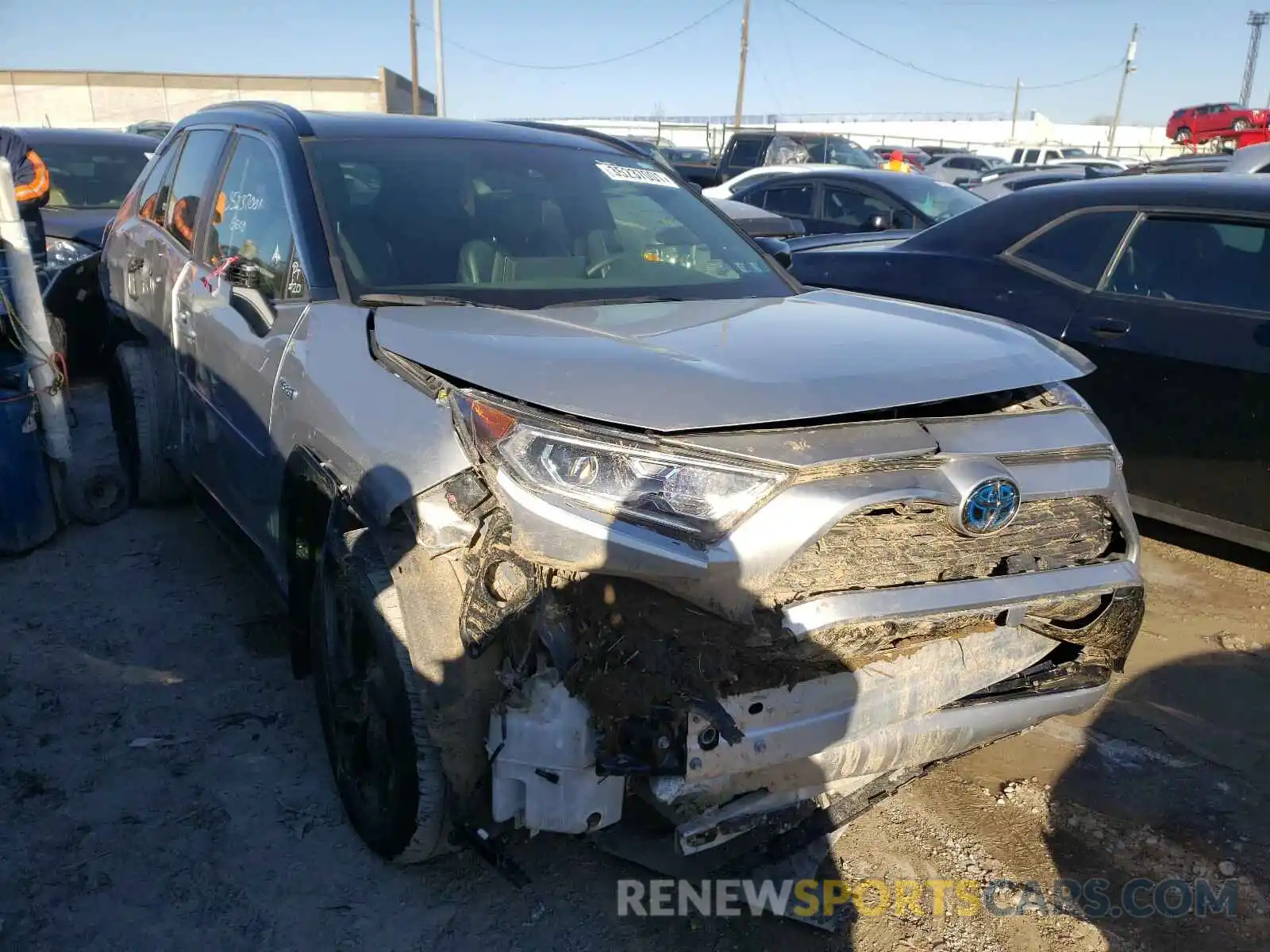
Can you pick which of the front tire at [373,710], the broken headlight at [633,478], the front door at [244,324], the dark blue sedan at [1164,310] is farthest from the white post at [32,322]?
the dark blue sedan at [1164,310]

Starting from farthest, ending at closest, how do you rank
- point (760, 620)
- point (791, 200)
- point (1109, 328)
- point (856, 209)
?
1. point (791, 200)
2. point (856, 209)
3. point (1109, 328)
4. point (760, 620)

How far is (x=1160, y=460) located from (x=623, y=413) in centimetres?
298

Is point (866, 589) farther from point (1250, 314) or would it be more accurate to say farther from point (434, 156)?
point (1250, 314)

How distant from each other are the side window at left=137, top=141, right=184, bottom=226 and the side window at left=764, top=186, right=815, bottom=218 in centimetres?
641

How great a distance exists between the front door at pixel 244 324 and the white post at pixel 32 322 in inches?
42.5

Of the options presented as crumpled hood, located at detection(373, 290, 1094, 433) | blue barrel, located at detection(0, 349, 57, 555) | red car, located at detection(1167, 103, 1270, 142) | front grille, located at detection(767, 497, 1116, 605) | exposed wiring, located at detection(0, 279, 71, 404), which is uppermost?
red car, located at detection(1167, 103, 1270, 142)

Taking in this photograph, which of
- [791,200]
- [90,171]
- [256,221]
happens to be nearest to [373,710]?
[256,221]

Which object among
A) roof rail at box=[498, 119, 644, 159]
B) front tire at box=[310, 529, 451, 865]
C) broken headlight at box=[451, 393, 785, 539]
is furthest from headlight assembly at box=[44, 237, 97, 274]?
broken headlight at box=[451, 393, 785, 539]

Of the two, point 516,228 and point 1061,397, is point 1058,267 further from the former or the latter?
point 516,228

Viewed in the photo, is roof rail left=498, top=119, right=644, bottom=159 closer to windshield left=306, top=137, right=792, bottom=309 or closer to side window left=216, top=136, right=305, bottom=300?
windshield left=306, top=137, right=792, bottom=309

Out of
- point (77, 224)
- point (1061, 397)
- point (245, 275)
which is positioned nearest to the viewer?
point (1061, 397)

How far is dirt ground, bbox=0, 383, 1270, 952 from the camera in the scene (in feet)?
7.57

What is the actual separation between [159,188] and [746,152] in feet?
38.8

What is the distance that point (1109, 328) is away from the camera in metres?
4.18
